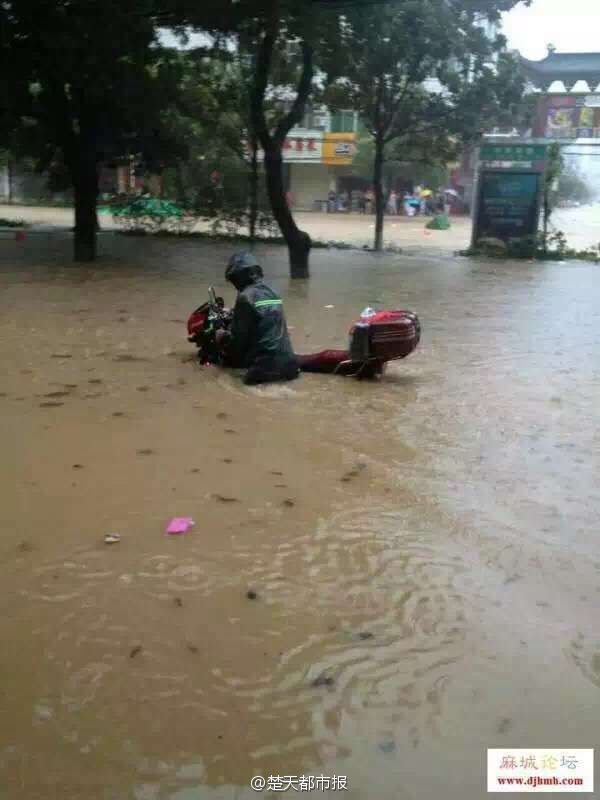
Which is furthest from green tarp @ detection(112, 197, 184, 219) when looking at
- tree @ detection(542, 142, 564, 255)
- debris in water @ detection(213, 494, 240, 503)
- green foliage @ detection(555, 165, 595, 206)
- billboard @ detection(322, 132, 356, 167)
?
billboard @ detection(322, 132, 356, 167)

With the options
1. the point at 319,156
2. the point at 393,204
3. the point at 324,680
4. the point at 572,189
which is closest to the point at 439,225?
the point at 393,204

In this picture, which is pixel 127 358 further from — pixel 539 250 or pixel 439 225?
pixel 439 225

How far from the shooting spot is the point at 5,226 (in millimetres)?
25672

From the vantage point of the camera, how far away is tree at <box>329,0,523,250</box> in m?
18.1

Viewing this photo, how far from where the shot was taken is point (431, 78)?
20.1 m

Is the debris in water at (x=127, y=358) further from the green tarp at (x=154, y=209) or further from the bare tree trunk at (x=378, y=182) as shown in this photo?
the green tarp at (x=154, y=209)

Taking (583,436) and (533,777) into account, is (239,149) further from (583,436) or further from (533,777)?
(533,777)

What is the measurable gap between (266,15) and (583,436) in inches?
375

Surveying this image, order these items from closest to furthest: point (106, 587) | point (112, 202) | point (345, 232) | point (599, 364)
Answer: point (106, 587) < point (599, 364) < point (112, 202) < point (345, 232)

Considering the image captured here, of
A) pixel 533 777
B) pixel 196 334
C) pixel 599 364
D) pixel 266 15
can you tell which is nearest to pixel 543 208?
pixel 266 15

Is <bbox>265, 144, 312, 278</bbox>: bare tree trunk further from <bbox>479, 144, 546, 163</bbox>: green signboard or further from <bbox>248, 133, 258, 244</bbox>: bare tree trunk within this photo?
<bbox>479, 144, 546, 163</bbox>: green signboard

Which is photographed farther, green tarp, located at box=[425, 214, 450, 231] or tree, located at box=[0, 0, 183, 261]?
green tarp, located at box=[425, 214, 450, 231]

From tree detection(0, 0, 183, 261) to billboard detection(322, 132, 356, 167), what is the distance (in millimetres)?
27158

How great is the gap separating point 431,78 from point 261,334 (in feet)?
50.1
